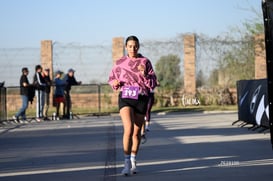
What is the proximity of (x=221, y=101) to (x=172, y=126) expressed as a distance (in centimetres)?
1092

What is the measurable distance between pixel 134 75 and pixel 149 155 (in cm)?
258

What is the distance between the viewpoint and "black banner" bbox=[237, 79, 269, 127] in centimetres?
1528

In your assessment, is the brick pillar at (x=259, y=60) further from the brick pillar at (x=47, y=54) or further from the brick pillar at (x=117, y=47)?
the brick pillar at (x=47, y=54)

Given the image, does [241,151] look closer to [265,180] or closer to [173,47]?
[265,180]

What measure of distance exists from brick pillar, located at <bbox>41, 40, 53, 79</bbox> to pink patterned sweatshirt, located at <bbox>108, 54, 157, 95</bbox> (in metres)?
21.3

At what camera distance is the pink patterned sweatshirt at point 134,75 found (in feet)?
30.7

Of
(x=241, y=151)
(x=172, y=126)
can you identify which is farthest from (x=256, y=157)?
Result: (x=172, y=126)

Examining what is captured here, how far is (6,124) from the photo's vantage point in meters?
22.2

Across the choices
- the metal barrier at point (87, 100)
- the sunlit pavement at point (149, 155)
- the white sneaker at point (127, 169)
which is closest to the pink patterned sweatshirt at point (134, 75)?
the white sneaker at point (127, 169)

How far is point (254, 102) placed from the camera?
16156mm

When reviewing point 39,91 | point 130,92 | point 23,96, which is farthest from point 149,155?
point 39,91

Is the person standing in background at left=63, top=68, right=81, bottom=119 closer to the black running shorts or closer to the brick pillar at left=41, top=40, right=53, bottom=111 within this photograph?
the brick pillar at left=41, top=40, right=53, bottom=111

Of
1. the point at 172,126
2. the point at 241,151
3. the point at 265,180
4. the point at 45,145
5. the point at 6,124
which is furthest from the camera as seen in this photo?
the point at 6,124

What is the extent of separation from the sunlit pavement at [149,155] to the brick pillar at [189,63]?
41.0 feet
